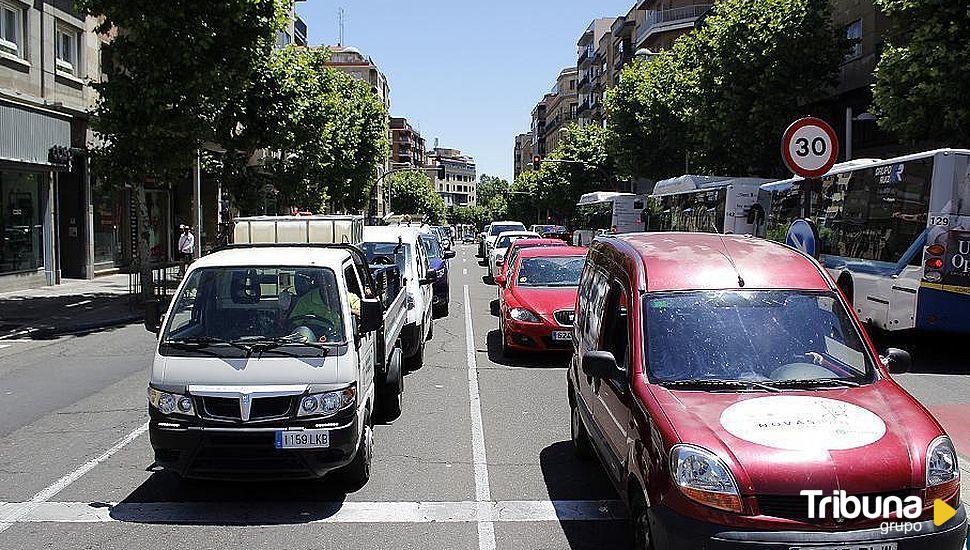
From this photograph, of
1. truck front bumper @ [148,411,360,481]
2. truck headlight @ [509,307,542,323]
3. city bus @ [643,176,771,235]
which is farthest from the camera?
city bus @ [643,176,771,235]

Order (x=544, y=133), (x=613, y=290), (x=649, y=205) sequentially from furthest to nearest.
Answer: (x=544, y=133) < (x=649, y=205) < (x=613, y=290)

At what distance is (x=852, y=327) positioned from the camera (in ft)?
18.8

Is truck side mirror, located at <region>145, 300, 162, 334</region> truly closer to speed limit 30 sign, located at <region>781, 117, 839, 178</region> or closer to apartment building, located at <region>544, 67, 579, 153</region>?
speed limit 30 sign, located at <region>781, 117, 839, 178</region>

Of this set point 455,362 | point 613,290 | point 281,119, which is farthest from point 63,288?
point 613,290

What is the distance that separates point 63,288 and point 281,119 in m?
8.04

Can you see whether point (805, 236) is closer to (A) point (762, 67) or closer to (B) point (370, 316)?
(B) point (370, 316)

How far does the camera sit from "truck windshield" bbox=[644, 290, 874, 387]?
211 inches

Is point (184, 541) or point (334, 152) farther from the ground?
point (334, 152)

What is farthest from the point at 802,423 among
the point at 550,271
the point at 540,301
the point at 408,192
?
the point at 408,192

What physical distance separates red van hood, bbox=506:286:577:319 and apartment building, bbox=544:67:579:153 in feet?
322

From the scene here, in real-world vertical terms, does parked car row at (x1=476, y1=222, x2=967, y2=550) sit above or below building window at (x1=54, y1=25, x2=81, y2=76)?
below

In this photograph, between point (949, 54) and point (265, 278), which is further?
point (949, 54)

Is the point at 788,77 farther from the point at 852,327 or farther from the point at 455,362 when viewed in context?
the point at 852,327

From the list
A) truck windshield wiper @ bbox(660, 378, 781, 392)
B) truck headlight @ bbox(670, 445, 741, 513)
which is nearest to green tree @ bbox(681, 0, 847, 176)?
truck windshield wiper @ bbox(660, 378, 781, 392)
